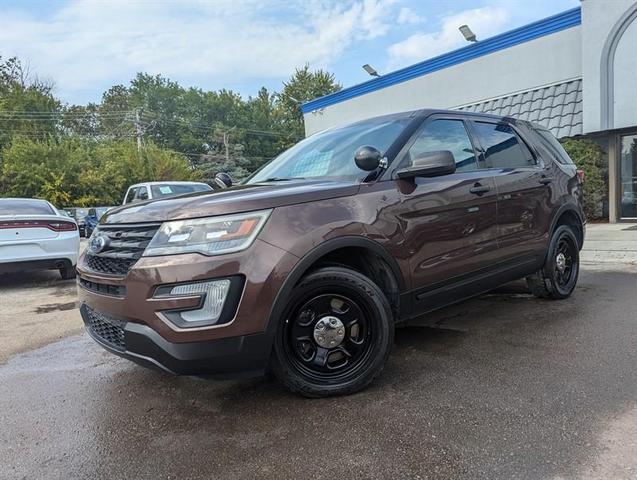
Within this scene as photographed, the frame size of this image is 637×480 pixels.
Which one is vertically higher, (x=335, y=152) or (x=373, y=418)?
(x=335, y=152)

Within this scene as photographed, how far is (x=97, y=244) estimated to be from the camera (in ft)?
10.0

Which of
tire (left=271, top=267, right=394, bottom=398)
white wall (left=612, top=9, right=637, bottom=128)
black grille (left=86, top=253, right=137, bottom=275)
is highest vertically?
white wall (left=612, top=9, right=637, bottom=128)

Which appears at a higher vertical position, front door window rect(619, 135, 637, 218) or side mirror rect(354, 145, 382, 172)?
side mirror rect(354, 145, 382, 172)

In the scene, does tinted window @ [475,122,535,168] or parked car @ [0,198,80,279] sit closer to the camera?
tinted window @ [475,122,535,168]

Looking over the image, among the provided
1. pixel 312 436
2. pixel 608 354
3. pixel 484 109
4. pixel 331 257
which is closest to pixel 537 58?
pixel 484 109

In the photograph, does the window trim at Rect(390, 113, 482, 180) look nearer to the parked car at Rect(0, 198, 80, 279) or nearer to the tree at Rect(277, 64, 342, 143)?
the parked car at Rect(0, 198, 80, 279)

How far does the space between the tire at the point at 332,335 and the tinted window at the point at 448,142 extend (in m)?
1.14

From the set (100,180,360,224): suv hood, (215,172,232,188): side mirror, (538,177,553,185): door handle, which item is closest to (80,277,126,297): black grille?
(100,180,360,224): suv hood

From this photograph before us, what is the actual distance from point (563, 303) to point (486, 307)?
0.77m

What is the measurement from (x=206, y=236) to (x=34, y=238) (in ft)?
19.2

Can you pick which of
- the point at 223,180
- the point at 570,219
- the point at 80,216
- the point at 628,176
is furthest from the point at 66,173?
the point at 570,219

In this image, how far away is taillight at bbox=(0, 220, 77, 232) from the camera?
276 inches

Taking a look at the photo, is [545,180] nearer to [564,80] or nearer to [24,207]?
[24,207]

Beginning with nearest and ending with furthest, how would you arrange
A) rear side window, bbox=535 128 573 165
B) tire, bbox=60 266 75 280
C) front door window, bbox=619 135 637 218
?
1. rear side window, bbox=535 128 573 165
2. tire, bbox=60 266 75 280
3. front door window, bbox=619 135 637 218
